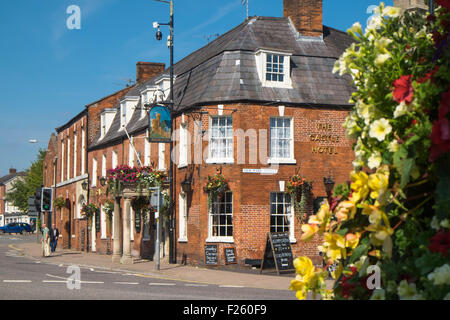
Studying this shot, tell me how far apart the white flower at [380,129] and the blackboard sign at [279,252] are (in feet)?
63.0

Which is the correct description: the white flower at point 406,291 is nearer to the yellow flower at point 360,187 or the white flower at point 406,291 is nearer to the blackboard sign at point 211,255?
the yellow flower at point 360,187

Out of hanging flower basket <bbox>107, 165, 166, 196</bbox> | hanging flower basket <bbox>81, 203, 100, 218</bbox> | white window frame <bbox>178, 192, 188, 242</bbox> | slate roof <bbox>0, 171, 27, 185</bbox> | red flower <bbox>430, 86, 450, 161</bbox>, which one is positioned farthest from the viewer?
slate roof <bbox>0, 171, 27, 185</bbox>

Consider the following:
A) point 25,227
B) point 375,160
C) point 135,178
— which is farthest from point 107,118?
point 25,227

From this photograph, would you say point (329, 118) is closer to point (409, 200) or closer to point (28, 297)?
point (28, 297)

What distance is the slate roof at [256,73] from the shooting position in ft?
78.3

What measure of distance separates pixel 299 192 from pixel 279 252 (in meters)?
2.84

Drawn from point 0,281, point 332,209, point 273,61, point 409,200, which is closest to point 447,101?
point 409,200

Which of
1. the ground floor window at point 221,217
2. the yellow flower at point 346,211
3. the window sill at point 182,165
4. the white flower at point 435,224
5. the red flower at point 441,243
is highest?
the window sill at point 182,165

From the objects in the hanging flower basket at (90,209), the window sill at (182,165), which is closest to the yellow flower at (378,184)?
the window sill at (182,165)

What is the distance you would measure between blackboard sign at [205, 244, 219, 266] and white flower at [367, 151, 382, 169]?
806 inches

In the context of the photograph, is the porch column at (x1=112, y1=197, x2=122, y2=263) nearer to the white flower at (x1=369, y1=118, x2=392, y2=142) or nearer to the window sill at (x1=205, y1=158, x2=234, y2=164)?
the window sill at (x1=205, y1=158, x2=234, y2=164)

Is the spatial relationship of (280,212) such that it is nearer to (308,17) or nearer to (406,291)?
(308,17)

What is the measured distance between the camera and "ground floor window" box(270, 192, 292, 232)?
2327cm

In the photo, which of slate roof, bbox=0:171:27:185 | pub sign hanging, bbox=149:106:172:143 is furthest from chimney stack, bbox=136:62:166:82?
slate roof, bbox=0:171:27:185
